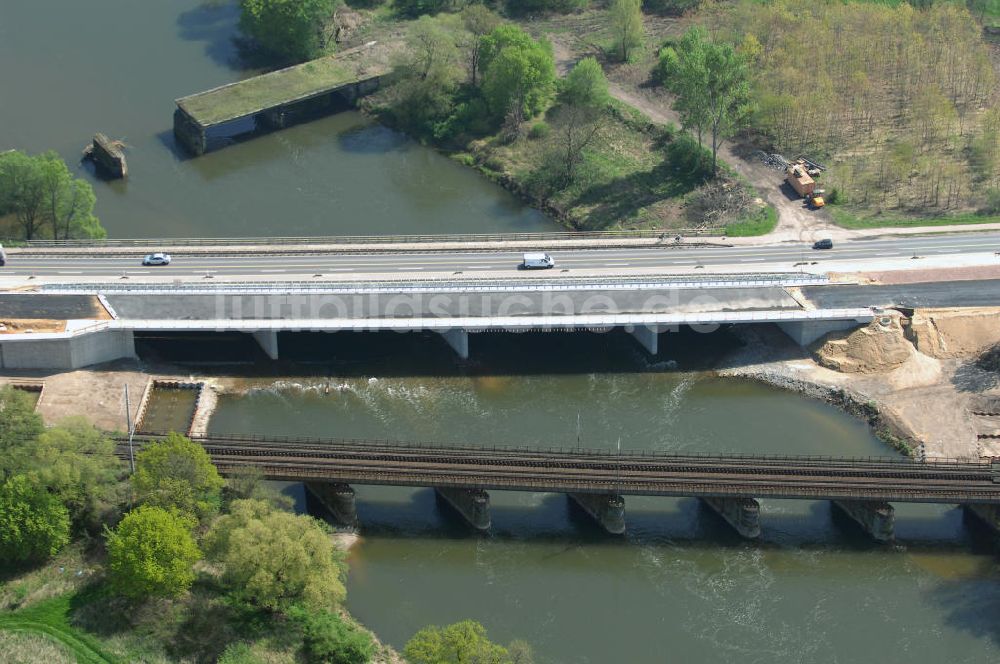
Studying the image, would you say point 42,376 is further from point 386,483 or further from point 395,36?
point 395,36

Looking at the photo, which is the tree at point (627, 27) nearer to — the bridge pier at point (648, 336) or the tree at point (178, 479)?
the bridge pier at point (648, 336)

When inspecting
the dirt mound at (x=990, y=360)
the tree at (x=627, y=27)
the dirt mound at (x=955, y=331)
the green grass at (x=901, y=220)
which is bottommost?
the dirt mound at (x=990, y=360)

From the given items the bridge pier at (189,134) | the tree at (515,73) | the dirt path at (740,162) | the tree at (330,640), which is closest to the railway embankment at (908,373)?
the dirt path at (740,162)

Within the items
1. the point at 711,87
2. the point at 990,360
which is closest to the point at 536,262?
the point at 711,87

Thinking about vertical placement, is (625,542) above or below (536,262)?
below

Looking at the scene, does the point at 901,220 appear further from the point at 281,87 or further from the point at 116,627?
the point at 116,627

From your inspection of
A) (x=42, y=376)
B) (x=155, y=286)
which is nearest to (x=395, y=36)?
(x=155, y=286)
